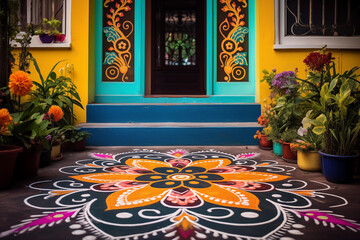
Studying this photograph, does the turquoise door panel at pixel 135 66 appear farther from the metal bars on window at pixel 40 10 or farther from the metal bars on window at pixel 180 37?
the metal bars on window at pixel 180 37

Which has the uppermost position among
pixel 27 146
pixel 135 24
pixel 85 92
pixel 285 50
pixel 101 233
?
pixel 135 24

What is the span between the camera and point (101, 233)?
1.26m

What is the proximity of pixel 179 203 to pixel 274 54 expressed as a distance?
2684mm

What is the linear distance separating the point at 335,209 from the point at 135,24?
11.0 feet

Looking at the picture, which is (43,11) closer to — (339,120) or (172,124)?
(172,124)

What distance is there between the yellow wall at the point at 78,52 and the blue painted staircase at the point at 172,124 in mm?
335

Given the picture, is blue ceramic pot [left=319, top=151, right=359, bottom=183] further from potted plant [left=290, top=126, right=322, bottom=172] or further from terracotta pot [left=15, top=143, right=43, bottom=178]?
terracotta pot [left=15, top=143, right=43, bottom=178]

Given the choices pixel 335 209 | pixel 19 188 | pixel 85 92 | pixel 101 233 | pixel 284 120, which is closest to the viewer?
pixel 101 233

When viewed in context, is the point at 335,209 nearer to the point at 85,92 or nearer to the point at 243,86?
the point at 243,86

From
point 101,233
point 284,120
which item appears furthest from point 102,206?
point 284,120

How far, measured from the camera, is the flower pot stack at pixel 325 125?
1.98 m

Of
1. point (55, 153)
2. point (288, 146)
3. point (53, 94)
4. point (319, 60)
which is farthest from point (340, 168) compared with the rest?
point (53, 94)

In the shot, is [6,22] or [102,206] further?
[6,22]

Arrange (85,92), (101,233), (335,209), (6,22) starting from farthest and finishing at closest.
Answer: (85,92)
(6,22)
(335,209)
(101,233)
